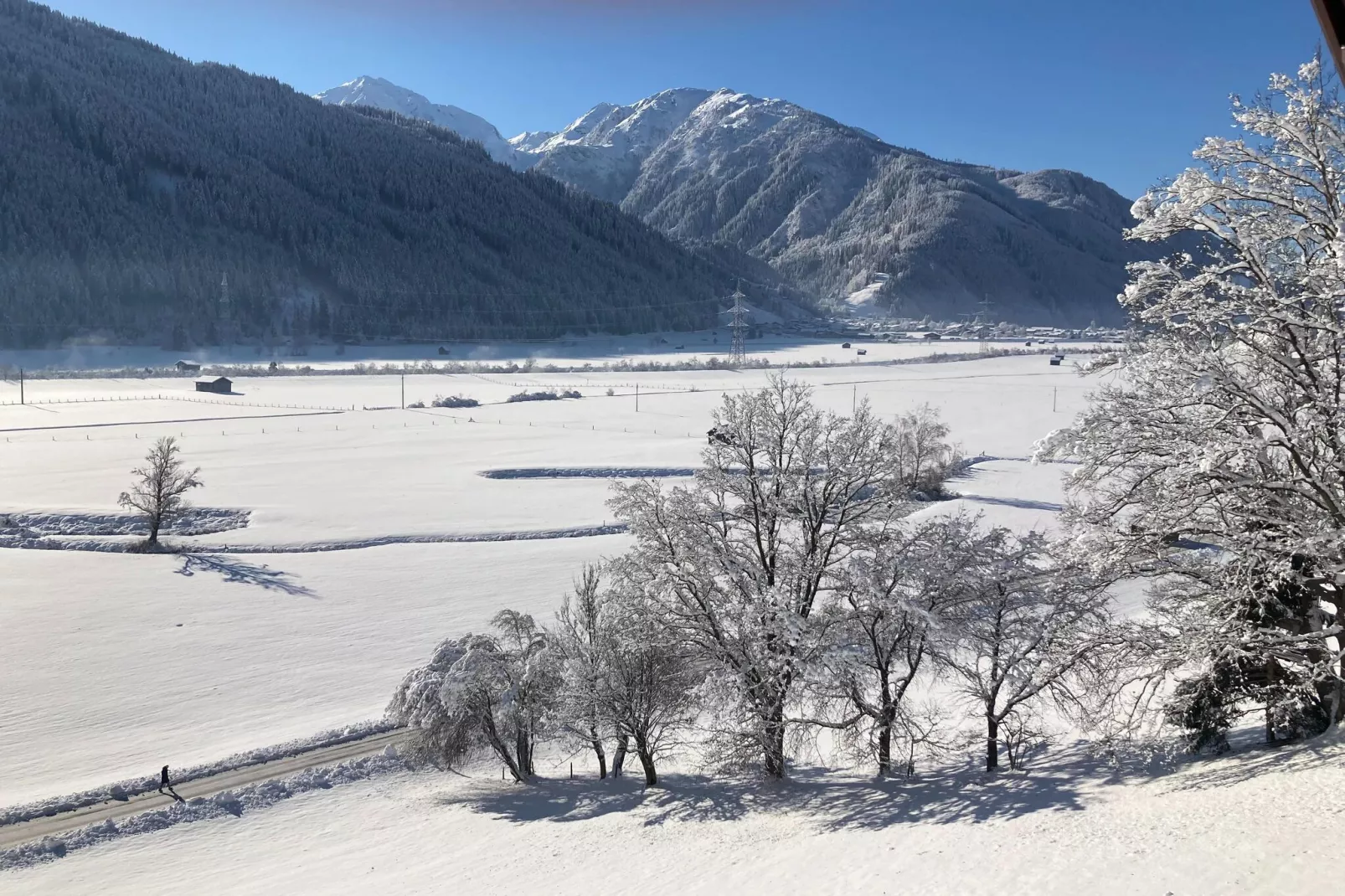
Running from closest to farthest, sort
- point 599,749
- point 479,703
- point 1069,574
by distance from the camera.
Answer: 1. point 1069,574
2. point 479,703
3. point 599,749

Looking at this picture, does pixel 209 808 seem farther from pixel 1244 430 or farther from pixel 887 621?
pixel 1244 430

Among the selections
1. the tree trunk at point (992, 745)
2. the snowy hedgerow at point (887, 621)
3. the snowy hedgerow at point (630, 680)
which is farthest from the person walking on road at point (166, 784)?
the tree trunk at point (992, 745)

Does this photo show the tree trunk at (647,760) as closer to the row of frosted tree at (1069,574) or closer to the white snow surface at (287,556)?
the row of frosted tree at (1069,574)

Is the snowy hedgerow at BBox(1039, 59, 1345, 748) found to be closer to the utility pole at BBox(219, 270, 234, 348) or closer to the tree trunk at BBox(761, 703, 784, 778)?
the tree trunk at BBox(761, 703, 784, 778)

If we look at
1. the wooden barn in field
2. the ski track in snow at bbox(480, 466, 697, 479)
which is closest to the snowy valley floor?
the ski track in snow at bbox(480, 466, 697, 479)

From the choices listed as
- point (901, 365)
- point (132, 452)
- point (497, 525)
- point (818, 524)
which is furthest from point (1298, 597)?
A: point (901, 365)

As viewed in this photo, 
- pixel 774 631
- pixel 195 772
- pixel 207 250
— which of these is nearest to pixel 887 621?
pixel 774 631
